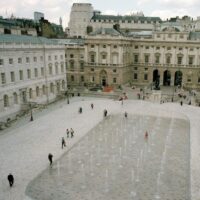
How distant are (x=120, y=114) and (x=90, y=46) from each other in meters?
30.8

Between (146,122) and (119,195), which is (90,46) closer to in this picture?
(146,122)

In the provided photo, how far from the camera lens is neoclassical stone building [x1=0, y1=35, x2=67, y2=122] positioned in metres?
45.3

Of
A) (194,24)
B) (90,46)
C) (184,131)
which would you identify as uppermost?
(194,24)

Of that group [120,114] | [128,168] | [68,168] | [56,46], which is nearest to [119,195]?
[128,168]

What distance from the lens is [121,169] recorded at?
2703cm

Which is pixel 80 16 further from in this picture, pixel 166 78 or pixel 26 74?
pixel 26 74

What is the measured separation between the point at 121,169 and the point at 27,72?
3073 centimetres

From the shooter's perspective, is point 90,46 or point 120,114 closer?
point 120,114

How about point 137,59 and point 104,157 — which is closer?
point 104,157

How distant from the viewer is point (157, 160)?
95.9ft

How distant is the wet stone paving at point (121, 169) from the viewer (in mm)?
22922

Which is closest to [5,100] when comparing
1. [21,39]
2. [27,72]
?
[27,72]

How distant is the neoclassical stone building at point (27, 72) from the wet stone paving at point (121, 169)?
1634cm

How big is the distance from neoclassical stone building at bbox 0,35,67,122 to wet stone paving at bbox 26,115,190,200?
53.6 ft
